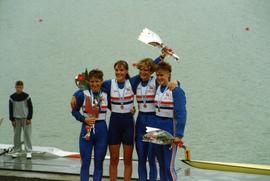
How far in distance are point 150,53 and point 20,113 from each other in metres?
4.57

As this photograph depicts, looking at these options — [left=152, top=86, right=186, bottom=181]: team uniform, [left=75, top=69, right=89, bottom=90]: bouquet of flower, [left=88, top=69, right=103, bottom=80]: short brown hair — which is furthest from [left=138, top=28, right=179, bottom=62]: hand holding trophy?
[left=75, top=69, right=89, bottom=90]: bouquet of flower

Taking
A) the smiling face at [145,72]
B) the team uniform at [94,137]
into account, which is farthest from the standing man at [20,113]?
the smiling face at [145,72]

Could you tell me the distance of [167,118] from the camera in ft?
13.6

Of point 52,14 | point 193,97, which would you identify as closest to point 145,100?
point 193,97

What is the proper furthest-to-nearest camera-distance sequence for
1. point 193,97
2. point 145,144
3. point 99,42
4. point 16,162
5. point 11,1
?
point 11,1 → point 99,42 → point 193,97 → point 16,162 → point 145,144

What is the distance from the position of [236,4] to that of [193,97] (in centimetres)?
250

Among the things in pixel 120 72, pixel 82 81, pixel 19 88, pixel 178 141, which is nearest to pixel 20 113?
pixel 19 88

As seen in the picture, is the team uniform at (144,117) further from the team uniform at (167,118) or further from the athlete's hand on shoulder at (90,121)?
the athlete's hand on shoulder at (90,121)

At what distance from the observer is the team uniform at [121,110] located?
14.4 ft

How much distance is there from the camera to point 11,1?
11789 millimetres

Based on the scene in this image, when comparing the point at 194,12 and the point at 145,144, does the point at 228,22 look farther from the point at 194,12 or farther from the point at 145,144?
the point at 145,144

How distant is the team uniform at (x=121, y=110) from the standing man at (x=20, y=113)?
2667 mm

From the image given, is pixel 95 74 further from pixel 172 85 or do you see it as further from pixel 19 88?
pixel 19 88

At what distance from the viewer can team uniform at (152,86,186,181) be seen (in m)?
4.05
